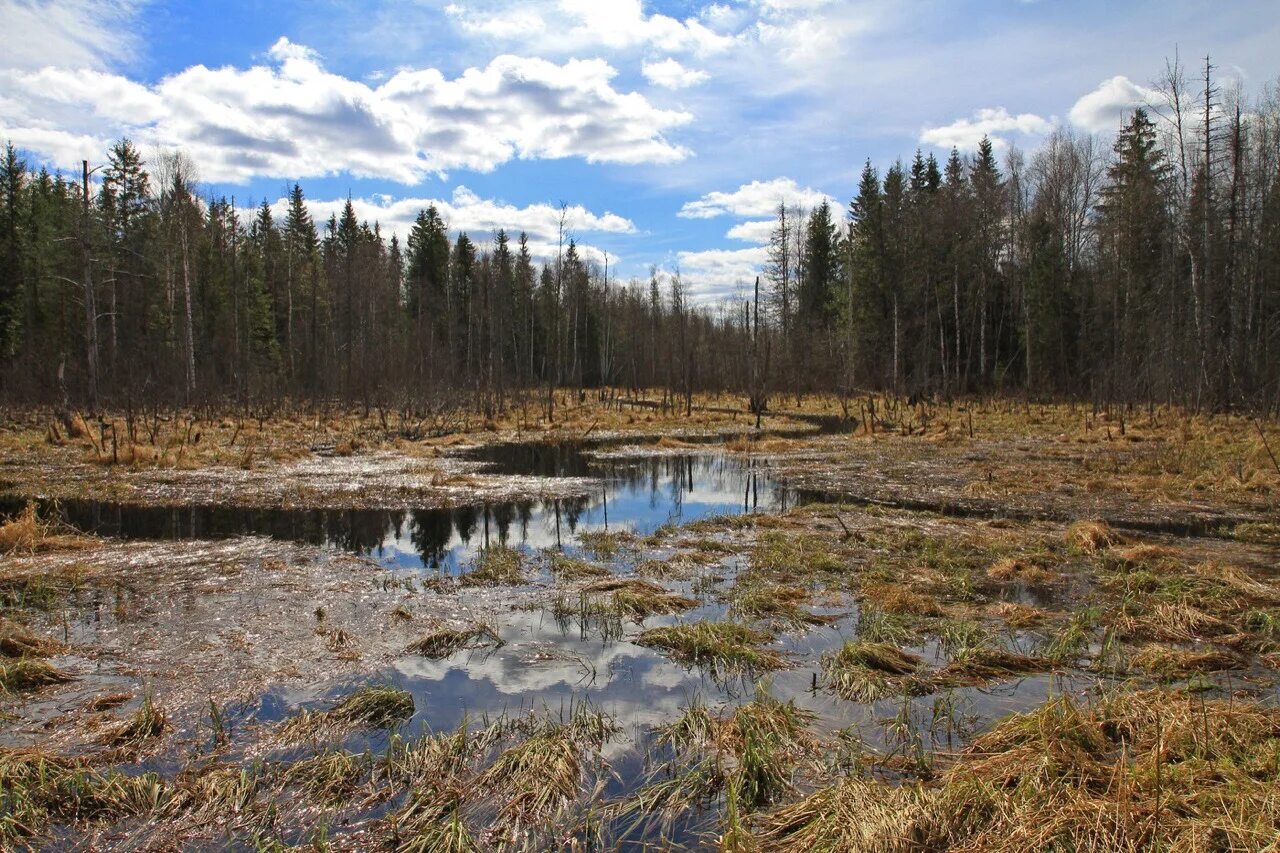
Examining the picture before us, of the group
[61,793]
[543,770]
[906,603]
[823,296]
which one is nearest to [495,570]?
[906,603]

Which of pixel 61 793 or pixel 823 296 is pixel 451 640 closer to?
pixel 61 793

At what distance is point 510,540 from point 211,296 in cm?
4144

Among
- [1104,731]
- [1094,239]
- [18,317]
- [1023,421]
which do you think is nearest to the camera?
[1104,731]

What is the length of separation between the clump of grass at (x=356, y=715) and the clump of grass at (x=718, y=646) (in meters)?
2.41

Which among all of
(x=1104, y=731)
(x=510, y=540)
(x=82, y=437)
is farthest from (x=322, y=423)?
(x=1104, y=731)

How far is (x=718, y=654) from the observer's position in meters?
6.59

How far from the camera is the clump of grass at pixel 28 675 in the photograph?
18.7 ft

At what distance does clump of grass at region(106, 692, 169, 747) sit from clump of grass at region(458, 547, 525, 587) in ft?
13.7

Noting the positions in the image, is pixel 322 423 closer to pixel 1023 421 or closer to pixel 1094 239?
pixel 1023 421

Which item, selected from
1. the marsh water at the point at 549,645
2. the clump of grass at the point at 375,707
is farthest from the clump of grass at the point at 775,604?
the clump of grass at the point at 375,707

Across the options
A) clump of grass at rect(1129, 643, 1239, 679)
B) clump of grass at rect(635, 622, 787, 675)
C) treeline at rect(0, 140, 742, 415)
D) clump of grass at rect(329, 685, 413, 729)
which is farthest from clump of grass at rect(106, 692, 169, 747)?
treeline at rect(0, 140, 742, 415)

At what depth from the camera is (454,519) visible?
43.7 feet

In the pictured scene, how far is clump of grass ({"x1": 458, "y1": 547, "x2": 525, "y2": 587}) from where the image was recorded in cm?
918

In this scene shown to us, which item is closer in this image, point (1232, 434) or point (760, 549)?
point (760, 549)
